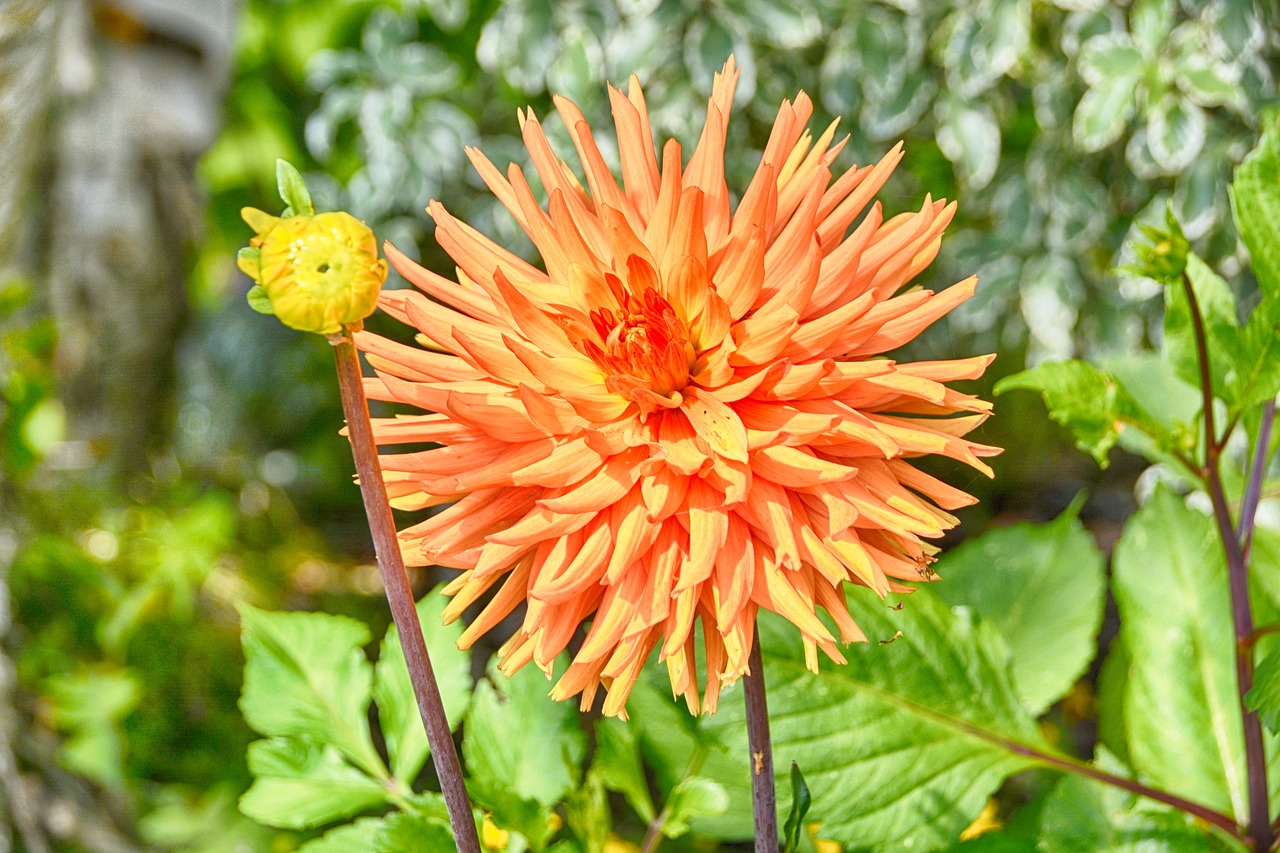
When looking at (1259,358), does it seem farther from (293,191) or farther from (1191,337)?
(293,191)

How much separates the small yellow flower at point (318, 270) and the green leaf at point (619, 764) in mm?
326

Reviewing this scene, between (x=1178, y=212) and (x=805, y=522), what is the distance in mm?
809

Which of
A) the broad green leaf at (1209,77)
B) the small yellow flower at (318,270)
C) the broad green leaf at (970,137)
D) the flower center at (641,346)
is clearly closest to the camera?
the small yellow flower at (318,270)

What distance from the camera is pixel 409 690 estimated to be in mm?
563

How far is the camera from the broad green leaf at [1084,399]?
49cm

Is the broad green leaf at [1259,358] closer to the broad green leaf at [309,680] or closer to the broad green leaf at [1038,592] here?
the broad green leaf at [1038,592]

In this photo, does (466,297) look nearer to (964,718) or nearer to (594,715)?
(964,718)

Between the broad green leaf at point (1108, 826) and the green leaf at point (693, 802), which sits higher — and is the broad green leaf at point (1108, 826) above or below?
below

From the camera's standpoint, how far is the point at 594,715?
1.29 metres

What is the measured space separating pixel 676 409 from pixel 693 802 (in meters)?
0.20

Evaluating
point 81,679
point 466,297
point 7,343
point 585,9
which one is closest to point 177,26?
point 7,343

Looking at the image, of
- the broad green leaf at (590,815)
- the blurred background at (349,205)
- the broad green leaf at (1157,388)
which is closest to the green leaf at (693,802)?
the broad green leaf at (590,815)

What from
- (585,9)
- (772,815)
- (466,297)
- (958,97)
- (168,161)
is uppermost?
(168,161)

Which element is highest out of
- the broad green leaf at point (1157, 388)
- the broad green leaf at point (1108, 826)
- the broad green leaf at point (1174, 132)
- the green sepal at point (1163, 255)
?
the broad green leaf at point (1174, 132)
